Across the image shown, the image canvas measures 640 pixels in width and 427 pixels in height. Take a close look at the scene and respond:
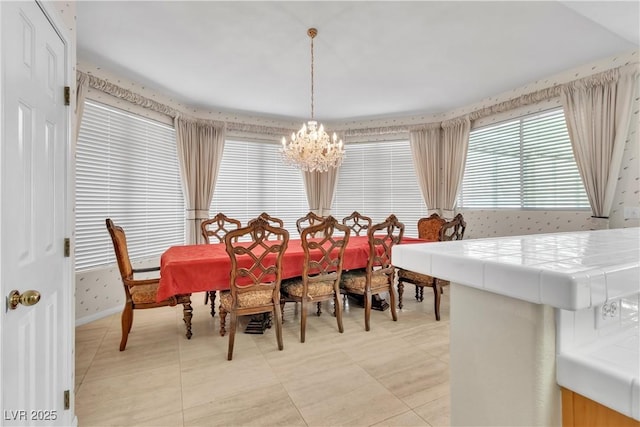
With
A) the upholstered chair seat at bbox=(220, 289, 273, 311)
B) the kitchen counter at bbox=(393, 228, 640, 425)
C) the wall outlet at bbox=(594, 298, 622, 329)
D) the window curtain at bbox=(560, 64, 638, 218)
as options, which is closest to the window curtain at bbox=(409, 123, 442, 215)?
the window curtain at bbox=(560, 64, 638, 218)

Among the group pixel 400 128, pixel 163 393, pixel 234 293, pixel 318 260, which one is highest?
pixel 400 128

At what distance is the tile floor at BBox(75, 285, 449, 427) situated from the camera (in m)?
1.69

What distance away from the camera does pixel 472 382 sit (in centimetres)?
73

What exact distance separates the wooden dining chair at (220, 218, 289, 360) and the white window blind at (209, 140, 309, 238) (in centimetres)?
245

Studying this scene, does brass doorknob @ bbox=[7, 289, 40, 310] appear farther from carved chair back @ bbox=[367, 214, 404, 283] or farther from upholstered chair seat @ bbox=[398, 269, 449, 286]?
upholstered chair seat @ bbox=[398, 269, 449, 286]

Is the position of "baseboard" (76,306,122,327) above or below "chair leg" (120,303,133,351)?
below

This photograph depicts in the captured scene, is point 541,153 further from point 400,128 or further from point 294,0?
point 294,0

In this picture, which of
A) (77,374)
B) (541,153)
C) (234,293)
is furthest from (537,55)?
(77,374)

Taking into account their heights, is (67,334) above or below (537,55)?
below

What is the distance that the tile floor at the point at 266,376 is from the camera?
169cm

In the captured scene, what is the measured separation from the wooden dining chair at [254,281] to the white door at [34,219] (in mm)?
980

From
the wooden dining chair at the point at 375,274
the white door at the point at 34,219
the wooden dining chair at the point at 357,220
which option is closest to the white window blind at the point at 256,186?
the wooden dining chair at the point at 357,220

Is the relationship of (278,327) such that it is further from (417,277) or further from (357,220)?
(357,220)

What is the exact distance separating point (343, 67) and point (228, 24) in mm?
1266
